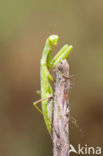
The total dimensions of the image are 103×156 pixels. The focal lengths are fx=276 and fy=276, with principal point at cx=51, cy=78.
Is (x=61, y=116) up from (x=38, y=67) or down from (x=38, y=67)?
down

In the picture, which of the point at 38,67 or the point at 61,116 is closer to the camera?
the point at 61,116

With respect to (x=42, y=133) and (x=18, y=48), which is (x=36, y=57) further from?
(x=42, y=133)

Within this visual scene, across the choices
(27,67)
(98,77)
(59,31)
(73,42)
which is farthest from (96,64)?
(27,67)

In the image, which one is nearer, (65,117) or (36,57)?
(65,117)

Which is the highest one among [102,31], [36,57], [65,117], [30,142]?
[102,31]

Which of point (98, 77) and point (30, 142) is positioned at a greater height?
point (98, 77)

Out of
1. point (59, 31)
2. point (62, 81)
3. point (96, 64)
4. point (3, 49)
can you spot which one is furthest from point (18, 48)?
point (62, 81)

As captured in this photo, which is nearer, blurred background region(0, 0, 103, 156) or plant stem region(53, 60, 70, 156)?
plant stem region(53, 60, 70, 156)

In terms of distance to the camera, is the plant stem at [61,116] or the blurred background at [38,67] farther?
the blurred background at [38,67]
